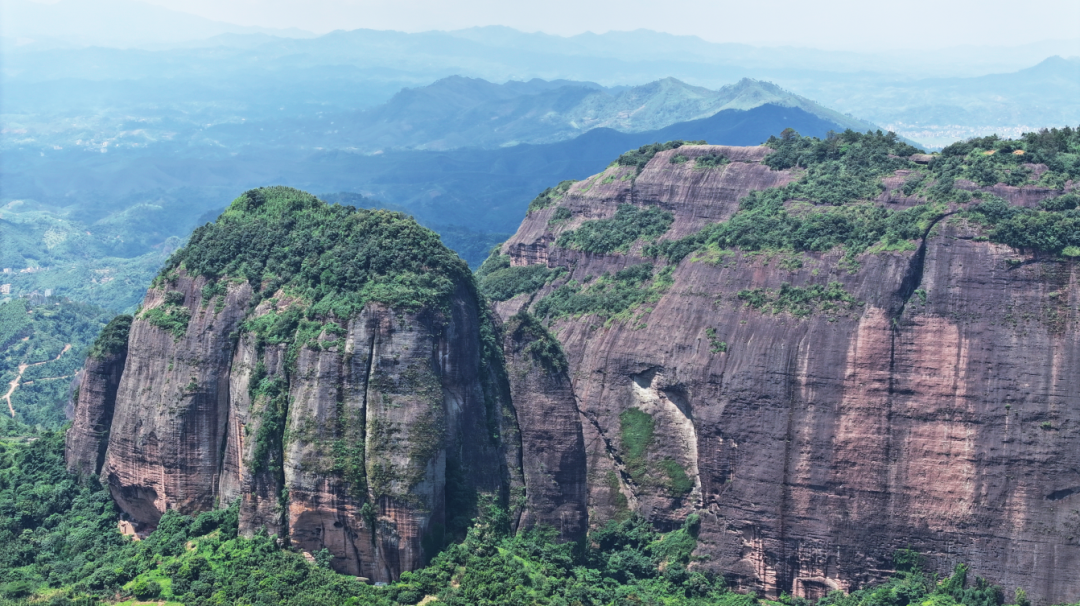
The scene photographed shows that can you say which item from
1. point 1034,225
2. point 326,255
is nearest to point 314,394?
point 326,255

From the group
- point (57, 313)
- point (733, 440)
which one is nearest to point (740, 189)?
point (733, 440)

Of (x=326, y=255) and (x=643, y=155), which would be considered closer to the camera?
(x=326, y=255)

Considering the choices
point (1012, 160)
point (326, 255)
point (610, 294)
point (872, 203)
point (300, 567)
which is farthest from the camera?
point (610, 294)

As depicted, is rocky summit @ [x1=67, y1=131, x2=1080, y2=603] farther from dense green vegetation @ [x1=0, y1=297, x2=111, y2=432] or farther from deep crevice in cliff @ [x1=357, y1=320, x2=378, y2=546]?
dense green vegetation @ [x1=0, y1=297, x2=111, y2=432]

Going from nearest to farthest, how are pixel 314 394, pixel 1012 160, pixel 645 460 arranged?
pixel 314 394 < pixel 645 460 < pixel 1012 160

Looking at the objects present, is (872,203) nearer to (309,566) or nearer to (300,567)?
(309,566)

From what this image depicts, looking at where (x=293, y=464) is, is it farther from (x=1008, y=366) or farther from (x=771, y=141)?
(x=771, y=141)
